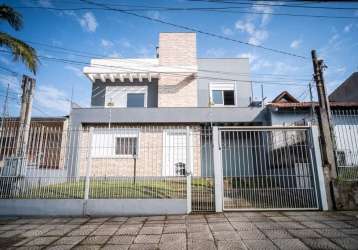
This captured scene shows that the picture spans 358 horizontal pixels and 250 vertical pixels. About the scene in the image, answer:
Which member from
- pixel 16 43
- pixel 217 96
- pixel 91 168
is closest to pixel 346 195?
pixel 91 168

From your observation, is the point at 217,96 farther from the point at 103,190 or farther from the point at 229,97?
the point at 103,190

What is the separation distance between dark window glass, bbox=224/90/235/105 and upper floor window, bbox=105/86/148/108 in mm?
5761

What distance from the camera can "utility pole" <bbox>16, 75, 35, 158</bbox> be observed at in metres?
6.23

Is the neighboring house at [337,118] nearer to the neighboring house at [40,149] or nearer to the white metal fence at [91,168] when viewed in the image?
the white metal fence at [91,168]

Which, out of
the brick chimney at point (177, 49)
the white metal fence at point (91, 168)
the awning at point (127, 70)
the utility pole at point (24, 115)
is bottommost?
the white metal fence at point (91, 168)

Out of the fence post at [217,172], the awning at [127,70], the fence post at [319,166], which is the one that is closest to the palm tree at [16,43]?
the awning at [127,70]

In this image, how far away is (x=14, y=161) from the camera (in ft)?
19.7

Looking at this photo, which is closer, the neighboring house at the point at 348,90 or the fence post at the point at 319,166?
the fence post at the point at 319,166

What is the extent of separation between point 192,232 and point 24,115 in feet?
→ 23.0

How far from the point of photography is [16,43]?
7.07m

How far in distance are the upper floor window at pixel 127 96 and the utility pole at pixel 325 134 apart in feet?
32.3

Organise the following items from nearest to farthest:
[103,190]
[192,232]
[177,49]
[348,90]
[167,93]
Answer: [192,232] → [103,190] → [167,93] → [177,49] → [348,90]

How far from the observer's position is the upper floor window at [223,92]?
14500mm

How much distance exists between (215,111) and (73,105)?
7715mm
